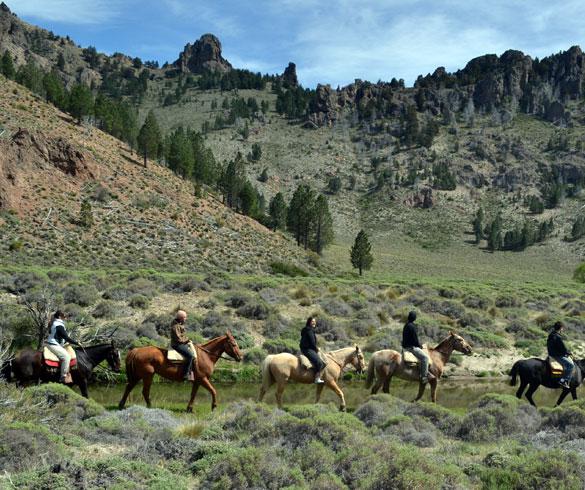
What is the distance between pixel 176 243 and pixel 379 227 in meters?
94.5

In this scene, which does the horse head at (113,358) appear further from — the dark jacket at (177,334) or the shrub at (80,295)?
the shrub at (80,295)

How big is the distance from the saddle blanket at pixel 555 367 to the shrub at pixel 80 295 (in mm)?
22389

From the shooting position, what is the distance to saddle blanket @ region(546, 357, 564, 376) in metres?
16.4

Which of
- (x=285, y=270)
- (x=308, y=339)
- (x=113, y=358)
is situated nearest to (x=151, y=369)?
(x=113, y=358)

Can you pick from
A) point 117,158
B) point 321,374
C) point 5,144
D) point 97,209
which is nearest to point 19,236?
point 97,209

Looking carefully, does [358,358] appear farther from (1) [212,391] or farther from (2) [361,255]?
(2) [361,255]

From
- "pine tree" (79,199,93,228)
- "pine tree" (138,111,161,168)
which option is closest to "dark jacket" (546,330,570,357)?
"pine tree" (79,199,93,228)

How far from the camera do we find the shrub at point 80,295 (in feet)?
91.2

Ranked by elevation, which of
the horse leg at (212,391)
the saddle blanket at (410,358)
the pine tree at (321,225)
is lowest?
the horse leg at (212,391)

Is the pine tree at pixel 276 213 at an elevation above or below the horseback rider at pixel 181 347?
above

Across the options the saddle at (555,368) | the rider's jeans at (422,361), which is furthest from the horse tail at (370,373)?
the saddle at (555,368)

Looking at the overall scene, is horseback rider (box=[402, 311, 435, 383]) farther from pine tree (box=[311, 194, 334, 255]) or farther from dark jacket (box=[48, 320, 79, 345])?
pine tree (box=[311, 194, 334, 255])

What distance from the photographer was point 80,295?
28.1 meters

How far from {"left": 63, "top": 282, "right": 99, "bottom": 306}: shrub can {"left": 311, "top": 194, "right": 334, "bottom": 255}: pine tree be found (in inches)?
2520
